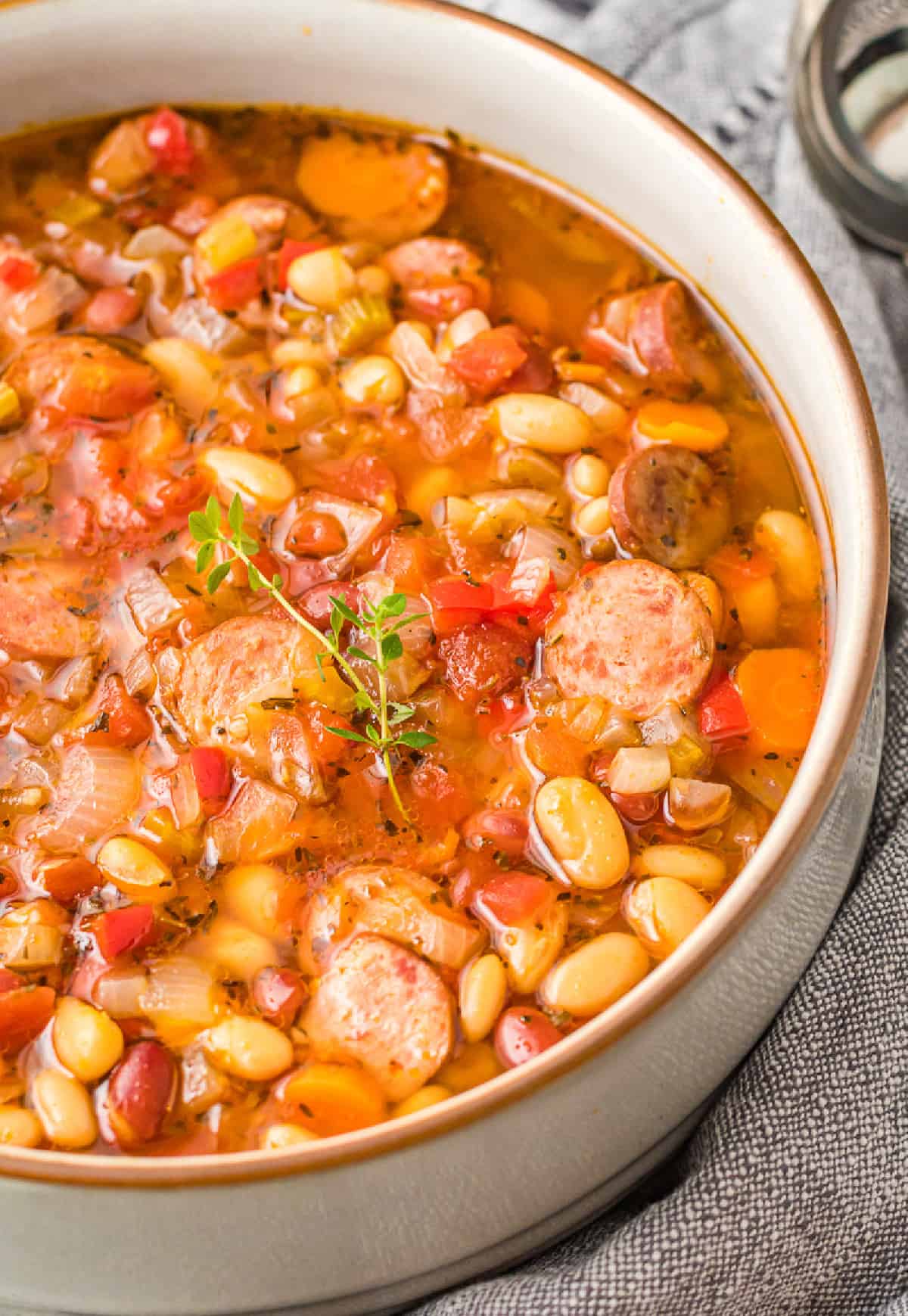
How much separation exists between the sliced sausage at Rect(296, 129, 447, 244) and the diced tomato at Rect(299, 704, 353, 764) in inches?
44.9

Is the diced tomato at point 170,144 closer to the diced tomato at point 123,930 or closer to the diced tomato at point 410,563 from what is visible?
the diced tomato at point 410,563

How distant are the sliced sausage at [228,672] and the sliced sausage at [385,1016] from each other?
44 centimetres

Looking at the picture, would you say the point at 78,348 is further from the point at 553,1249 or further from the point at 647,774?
the point at 553,1249

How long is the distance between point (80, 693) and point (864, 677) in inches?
49.1

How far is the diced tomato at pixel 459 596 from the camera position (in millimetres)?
2518

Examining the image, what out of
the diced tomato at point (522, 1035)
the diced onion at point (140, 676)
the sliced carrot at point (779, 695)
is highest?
the sliced carrot at point (779, 695)

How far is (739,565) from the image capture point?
261 centimetres

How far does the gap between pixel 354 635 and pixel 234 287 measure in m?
0.86

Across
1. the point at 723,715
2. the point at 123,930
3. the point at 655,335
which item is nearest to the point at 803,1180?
the point at 723,715

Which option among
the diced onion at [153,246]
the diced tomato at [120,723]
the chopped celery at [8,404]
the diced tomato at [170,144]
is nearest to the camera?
the diced tomato at [120,723]

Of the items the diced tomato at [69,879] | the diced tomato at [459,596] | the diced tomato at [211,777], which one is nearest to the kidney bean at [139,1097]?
the diced tomato at [69,879]

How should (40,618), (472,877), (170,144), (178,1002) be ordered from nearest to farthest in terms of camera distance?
(178,1002) < (472,877) < (40,618) < (170,144)

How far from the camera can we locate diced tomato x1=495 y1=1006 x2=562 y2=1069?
7.11 feet

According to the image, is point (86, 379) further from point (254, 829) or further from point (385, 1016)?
point (385, 1016)
